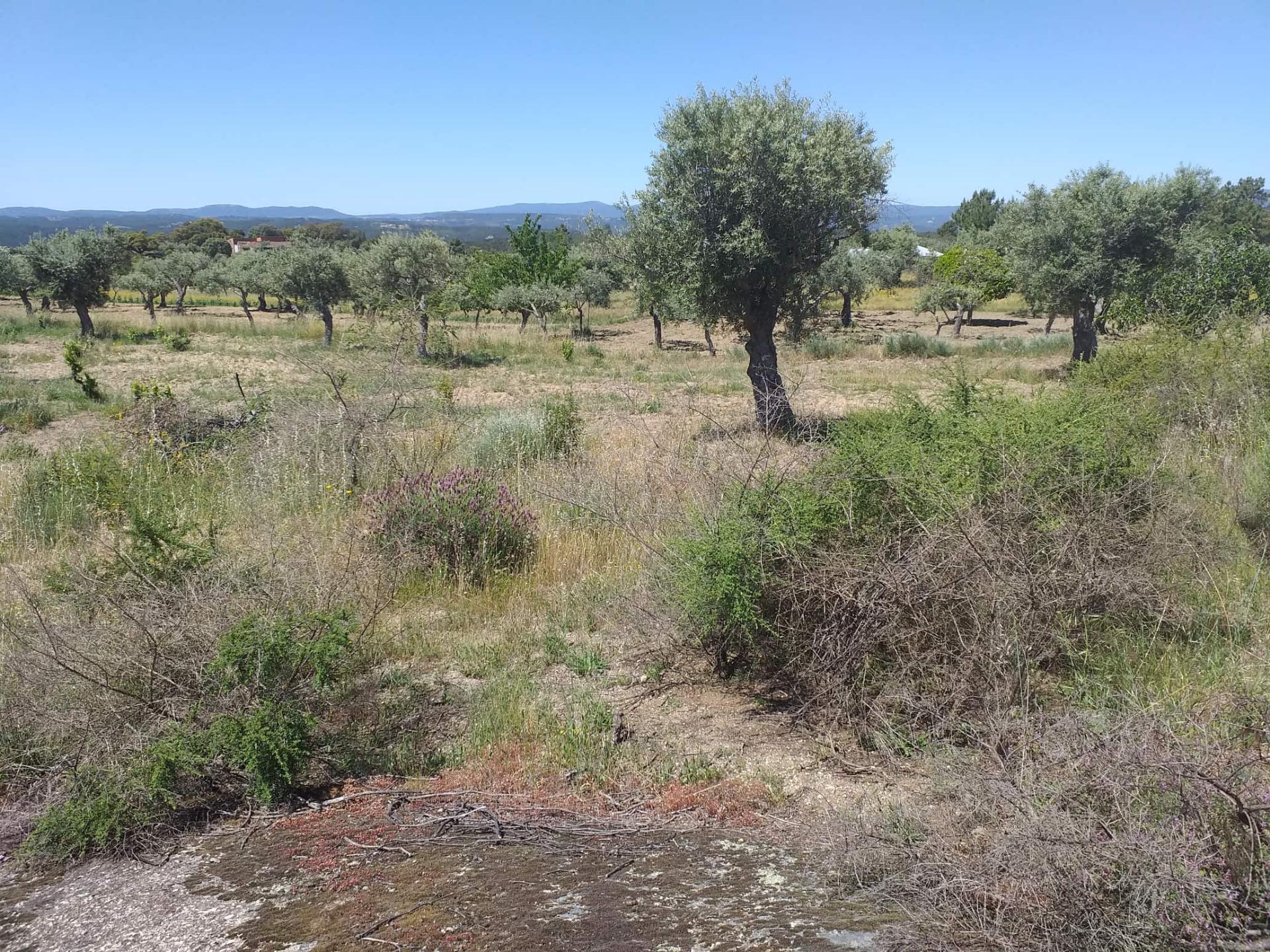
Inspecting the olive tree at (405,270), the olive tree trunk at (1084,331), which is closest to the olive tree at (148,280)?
the olive tree at (405,270)

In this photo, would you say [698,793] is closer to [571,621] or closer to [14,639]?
[571,621]

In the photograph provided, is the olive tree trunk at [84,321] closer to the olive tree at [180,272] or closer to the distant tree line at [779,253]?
the distant tree line at [779,253]

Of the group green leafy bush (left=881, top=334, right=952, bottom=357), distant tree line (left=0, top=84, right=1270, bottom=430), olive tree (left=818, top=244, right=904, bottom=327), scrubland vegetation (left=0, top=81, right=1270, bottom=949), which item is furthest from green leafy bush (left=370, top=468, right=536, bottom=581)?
olive tree (left=818, top=244, right=904, bottom=327)

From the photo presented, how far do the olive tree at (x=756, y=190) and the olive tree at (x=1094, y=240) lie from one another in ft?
26.0

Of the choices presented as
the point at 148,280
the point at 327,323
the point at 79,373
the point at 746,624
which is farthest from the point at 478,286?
the point at 746,624

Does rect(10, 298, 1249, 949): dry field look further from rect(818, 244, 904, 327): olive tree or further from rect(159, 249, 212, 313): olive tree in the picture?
rect(159, 249, 212, 313): olive tree

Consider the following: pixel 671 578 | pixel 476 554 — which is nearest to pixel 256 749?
pixel 671 578

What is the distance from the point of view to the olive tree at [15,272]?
3086cm

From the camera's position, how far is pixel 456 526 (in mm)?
6578

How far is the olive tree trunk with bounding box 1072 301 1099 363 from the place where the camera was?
1961cm

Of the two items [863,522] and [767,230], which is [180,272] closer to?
[767,230]

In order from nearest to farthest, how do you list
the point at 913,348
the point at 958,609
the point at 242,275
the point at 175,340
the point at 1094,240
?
the point at 958,609 < the point at 1094,240 < the point at 913,348 < the point at 175,340 < the point at 242,275

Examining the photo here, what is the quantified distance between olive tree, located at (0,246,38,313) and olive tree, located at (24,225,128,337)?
20 centimetres

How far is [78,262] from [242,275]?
516 inches
